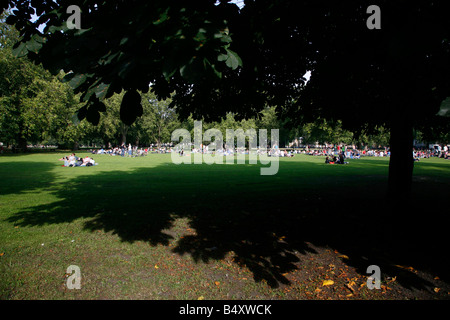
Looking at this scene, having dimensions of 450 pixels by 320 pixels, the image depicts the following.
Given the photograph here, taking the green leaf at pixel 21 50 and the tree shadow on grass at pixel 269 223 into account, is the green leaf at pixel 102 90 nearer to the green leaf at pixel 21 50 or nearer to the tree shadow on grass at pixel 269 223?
the green leaf at pixel 21 50

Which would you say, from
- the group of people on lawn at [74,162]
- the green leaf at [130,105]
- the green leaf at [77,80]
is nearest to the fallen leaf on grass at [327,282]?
the green leaf at [130,105]

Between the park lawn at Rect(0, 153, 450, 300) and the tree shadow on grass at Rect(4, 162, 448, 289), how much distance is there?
0.04 m

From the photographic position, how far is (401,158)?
6.72 m

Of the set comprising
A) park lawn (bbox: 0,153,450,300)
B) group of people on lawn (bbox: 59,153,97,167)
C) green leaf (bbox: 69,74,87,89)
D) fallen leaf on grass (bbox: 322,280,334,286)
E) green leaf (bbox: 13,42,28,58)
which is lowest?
fallen leaf on grass (bbox: 322,280,334,286)

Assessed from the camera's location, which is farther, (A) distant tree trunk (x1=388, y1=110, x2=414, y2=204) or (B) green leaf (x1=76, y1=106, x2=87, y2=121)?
(A) distant tree trunk (x1=388, y1=110, x2=414, y2=204)

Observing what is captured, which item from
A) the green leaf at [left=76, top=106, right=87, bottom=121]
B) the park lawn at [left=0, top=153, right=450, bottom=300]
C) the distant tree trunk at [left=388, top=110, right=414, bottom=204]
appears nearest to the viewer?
the green leaf at [left=76, top=106, right=87, bottom=121]

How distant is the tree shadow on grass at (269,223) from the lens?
4527mm

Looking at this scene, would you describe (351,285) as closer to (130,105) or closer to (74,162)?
(130,105)

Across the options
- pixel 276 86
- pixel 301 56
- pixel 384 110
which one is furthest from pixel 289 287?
pixel 384 110

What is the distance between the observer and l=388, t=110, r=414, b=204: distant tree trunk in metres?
6.58

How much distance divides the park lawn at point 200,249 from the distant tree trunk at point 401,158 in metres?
0.91

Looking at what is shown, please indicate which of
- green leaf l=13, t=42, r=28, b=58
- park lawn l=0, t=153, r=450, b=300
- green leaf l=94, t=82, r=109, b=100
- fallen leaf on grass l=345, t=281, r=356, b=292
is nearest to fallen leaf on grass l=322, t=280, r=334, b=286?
park lawn l=0, t=153, r=450, b=300

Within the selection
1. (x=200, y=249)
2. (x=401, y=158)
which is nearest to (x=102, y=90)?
(x=200, y=249)

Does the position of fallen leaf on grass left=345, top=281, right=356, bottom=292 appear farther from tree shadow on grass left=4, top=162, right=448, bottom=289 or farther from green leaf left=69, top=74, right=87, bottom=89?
green leaf left=69, top=74, right=87, bottom=89
